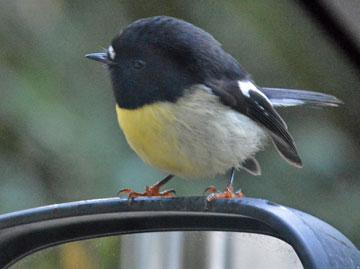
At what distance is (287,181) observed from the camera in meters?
4.20

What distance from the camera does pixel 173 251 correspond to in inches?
84.9

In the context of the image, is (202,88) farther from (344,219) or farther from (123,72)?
(344,219)

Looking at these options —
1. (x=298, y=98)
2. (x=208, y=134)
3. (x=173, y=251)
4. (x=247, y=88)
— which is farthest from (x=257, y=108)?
(x=173, y=251)

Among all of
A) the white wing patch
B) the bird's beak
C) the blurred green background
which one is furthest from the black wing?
the blurred green background

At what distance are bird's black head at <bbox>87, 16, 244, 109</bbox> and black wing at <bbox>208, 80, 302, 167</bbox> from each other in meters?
0.06

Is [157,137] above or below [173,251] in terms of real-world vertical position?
above

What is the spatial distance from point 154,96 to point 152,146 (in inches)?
5.8

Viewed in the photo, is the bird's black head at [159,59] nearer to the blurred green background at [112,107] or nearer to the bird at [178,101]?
the bird at [178,101]

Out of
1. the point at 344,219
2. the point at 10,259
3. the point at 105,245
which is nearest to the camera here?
the point at 10,259

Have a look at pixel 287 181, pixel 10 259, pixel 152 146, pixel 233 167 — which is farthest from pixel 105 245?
pixel 287 181

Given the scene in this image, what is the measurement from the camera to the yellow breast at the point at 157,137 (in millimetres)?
2678

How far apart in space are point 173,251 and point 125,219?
12 cm

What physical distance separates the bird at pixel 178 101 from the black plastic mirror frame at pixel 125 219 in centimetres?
49

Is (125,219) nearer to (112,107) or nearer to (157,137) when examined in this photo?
(157,137)
